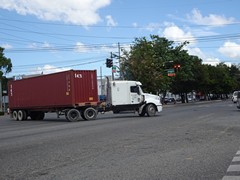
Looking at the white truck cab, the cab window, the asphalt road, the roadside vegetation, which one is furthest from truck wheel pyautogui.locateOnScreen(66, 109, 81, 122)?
the roadside vegetation

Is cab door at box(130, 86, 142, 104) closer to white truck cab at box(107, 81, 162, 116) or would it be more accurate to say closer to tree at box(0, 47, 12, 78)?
white truck cab at box(107, 81, 162, 116)

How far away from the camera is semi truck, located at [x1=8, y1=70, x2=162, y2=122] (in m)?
26.0

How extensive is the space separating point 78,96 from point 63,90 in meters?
1.29

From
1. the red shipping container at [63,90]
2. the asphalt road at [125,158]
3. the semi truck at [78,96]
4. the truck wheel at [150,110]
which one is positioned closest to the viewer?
the asphalt road at [125,158]

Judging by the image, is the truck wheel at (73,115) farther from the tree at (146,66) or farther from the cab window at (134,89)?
the tree at (146,66)

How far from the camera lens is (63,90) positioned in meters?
26.4

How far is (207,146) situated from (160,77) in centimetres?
4697

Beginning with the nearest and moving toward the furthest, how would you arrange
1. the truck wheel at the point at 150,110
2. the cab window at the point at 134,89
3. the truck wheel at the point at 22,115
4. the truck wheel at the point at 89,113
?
the truck wheel at the point at 89,113, the truck wheel at the point at 150,110, the cab window at the point at 134,89, the truck wheel at the point at 22,115

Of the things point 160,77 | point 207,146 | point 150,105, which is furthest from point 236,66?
point 207,146

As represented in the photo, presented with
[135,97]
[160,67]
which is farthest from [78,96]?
[160,67]

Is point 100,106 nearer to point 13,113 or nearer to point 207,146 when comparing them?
point 13,113

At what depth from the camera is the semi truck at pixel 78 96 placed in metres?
26.0

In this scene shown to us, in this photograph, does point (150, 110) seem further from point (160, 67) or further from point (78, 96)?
point (160, 67)

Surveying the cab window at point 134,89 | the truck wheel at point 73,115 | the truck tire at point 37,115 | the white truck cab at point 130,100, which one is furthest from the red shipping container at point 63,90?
the cab window at point 134,89
